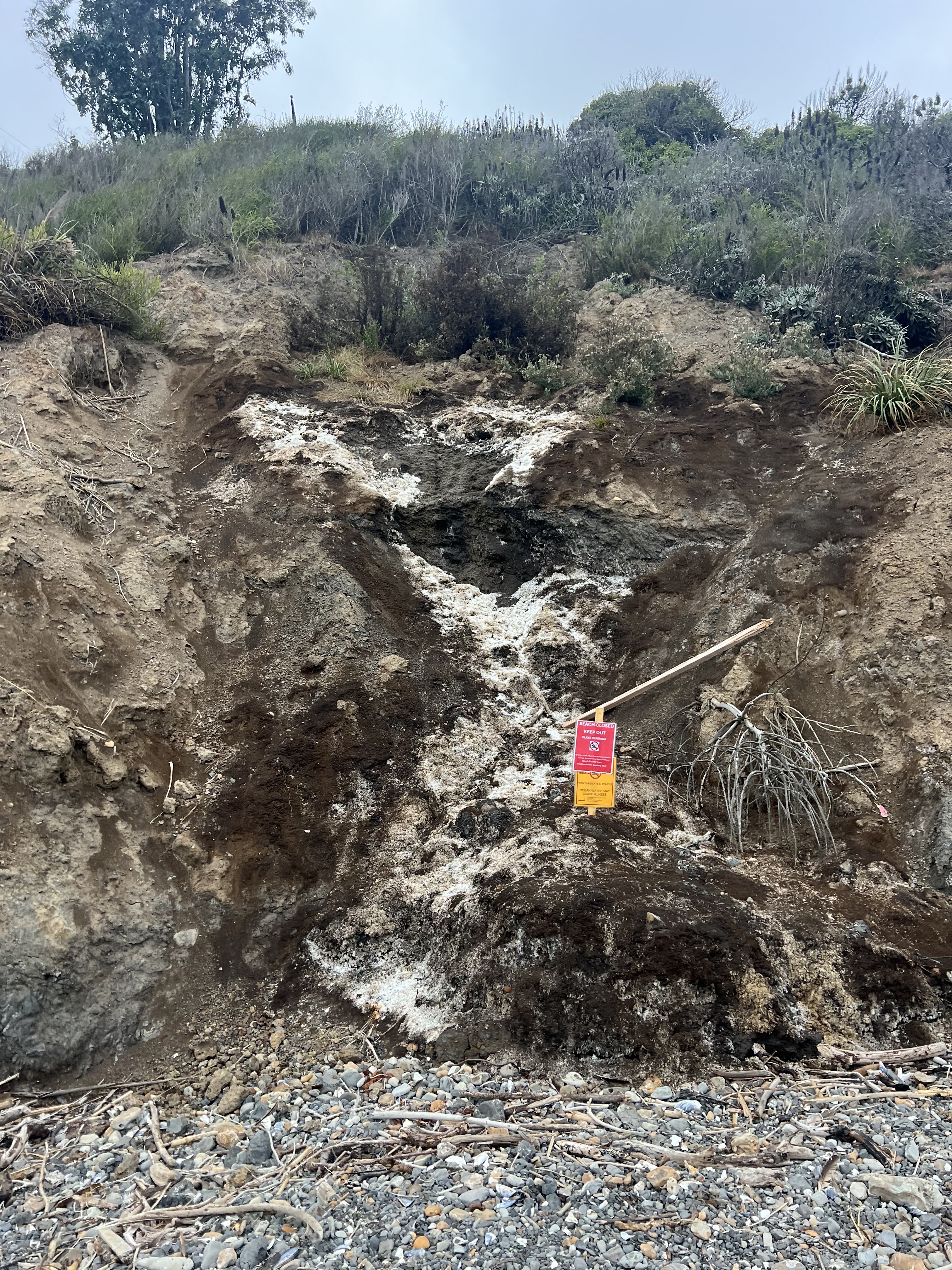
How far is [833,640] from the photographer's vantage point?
5.48 m

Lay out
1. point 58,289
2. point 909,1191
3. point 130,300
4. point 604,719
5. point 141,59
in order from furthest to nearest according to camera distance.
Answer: point 141,59
point 130,300
point 58,289
point 604,719
point 909,1191

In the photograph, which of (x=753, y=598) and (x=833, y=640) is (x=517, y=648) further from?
(x=833, y=640)

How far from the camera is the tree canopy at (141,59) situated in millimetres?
14125

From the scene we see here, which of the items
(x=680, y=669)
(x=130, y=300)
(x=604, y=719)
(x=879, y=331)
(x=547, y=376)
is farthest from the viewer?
(x=547, y=376)

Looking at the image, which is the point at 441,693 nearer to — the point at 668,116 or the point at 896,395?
the point at 896,395

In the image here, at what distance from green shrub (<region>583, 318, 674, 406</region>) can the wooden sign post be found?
3.23 meters

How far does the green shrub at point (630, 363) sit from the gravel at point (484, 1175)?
6220 millimetres

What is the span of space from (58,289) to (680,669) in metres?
6.78

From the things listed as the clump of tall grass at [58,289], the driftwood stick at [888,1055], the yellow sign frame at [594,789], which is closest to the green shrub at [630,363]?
the yellow sign frame at [594,789]

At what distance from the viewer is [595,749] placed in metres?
4.76

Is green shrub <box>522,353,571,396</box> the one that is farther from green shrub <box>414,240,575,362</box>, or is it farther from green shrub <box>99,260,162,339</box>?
green shrub <box>99,260,162,339</box>

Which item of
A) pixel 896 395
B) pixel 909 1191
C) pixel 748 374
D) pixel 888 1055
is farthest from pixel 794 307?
pixel 909 1191

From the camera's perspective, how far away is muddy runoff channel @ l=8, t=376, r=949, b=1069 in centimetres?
370

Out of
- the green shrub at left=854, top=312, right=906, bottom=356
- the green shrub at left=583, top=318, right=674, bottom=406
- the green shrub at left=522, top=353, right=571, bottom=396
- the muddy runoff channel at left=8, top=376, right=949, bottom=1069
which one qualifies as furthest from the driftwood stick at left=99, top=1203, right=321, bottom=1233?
the green shrub at left=854, top=312, right=906, bottom=356
